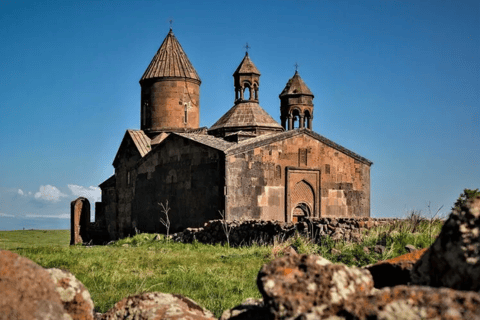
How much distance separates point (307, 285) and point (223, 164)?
46.0 feet

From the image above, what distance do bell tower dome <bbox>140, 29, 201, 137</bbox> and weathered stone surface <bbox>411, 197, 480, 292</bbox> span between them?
22.0m

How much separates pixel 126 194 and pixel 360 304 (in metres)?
21.4

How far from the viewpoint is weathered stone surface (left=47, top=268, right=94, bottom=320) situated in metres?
2.83

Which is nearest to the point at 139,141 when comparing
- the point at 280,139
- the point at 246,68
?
the point at 246,68

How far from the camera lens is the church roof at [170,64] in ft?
80.5

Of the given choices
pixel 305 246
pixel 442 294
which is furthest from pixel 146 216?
pixel 442 294

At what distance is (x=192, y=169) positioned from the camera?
57.7 feet

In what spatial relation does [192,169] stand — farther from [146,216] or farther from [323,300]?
[323,300]

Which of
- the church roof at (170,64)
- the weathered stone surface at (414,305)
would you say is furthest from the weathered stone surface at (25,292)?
the church roof at (170,64)

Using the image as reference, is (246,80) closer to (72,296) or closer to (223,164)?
(223,164)

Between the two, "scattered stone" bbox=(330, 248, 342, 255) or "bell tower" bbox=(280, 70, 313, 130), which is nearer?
"scattered stone" bbox=(330, 248, 342, 255)

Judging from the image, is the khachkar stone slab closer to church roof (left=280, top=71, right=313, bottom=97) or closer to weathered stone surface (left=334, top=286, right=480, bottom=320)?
church roof (left=280, top=71, right=313, bottom=97)

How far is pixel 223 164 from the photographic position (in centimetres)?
1641

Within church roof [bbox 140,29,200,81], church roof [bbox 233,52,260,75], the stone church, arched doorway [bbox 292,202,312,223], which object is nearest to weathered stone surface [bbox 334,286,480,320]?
the stone church
